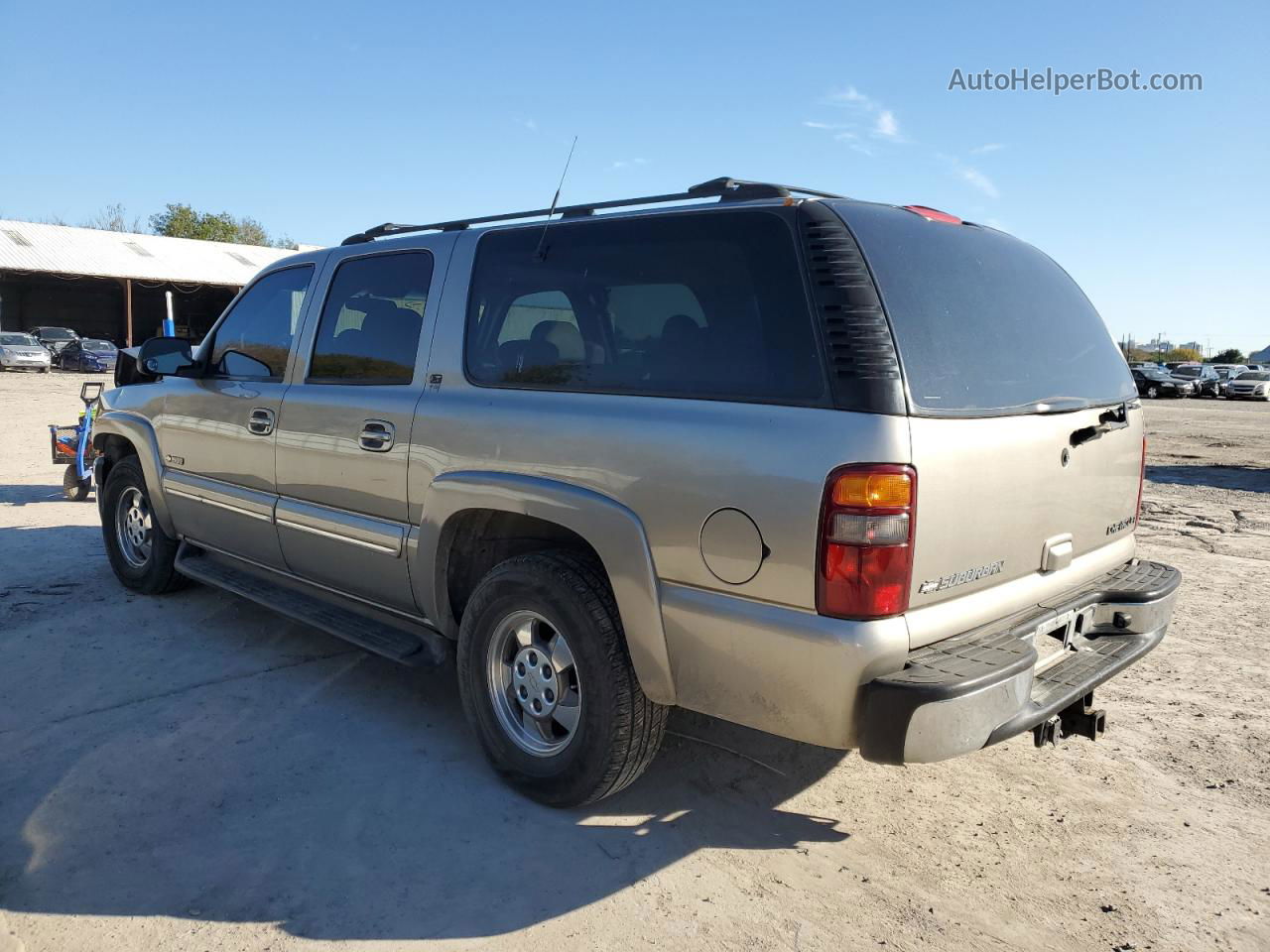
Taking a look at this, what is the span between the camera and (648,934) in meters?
2.62

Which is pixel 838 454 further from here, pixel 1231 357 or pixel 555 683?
pixel 1231 357

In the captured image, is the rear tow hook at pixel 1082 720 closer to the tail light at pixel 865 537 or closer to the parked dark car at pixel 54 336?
the tail light at pixel 865 537

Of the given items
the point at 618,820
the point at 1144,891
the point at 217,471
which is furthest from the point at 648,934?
the point at 217,471

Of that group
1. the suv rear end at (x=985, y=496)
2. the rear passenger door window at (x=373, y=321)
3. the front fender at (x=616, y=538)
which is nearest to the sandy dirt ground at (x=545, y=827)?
the suv rear end at (x=985, y=496)

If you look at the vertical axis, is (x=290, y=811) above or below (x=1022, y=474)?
below

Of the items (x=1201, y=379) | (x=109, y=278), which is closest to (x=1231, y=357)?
(x=1201, y=379)

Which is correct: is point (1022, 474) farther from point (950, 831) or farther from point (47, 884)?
point (47, 884)

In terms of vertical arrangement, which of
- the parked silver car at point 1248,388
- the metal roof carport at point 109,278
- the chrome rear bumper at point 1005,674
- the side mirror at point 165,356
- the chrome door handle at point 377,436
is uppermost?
the metal roof carport at point 109,278

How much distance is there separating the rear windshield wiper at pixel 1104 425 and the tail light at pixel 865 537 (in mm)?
927

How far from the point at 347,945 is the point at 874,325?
219 centimetres

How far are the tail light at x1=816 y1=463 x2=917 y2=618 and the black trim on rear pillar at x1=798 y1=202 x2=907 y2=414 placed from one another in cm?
19

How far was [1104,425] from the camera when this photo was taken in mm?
3215

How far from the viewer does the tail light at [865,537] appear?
247cm

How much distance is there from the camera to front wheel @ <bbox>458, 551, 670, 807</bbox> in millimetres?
3039
